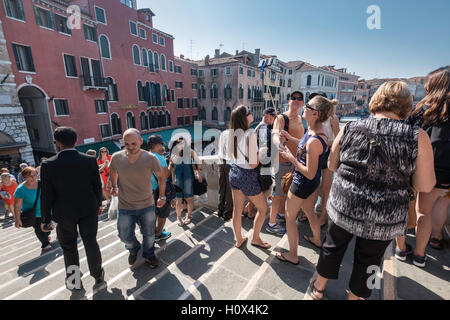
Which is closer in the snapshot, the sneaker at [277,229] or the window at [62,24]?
the sneaker at [277,229]

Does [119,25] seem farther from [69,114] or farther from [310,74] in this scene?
[310,74]

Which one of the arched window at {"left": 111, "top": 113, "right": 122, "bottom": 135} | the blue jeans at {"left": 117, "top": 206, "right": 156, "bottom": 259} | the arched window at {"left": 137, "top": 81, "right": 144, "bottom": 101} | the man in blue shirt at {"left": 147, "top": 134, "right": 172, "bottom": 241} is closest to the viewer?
the blue jeans at {"left": 117, "top": 206, "right": 156, "bottom": 259}

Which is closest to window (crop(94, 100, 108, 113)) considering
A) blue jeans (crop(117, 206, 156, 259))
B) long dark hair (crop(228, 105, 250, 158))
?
blue jeans (crop(117, 206, 156, 259))

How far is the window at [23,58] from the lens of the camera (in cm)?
1204

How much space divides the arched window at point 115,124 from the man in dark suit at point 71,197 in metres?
17.7

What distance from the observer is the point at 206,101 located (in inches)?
1086

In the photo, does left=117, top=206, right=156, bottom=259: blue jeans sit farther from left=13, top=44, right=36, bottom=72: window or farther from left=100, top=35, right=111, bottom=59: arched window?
left=100, top=35, right=111, bottom=59: arched window

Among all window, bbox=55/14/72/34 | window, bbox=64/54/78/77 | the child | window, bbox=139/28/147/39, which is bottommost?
the child

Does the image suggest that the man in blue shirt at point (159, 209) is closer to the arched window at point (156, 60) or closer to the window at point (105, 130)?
the window at point (105, 130)

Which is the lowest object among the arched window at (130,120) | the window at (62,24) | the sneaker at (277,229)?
the sneaker at (277,229)

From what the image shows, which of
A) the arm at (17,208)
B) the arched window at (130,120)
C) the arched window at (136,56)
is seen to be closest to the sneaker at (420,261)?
the arm at (17,208)

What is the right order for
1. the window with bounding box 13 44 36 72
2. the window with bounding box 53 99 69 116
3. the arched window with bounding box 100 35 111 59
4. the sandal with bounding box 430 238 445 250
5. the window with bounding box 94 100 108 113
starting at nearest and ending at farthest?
1. the sandal with bounding box 430 238 445 250
2. the window with bounding box 13 44 36 72
3. the window with bounding box 53 99 69 116
4. the arched window with bounding box 100 35 111 59
5. the window with bounding box 94 100 108 113

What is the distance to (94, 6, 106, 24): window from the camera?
52.5ft

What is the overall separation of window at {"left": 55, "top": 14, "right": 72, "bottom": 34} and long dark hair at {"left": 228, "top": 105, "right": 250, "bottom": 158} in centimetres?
1784
